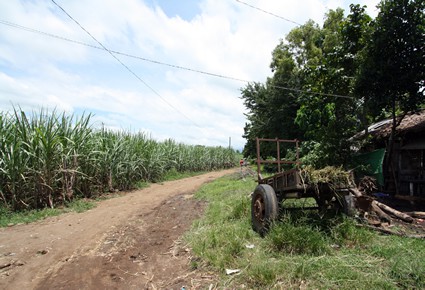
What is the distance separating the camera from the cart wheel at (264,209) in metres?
4.13

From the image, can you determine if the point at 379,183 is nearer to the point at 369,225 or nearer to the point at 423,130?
the point at 423,130

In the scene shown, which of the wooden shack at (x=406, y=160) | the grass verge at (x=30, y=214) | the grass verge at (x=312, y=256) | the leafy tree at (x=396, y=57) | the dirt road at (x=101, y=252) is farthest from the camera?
the wooden shack at (x=406, y=160)

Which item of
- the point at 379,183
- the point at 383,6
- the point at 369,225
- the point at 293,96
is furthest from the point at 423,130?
the point at 293,96

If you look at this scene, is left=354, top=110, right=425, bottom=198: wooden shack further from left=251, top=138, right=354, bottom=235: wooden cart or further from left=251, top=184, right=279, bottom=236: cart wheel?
left=251, top=184, right=279, bottom=236: cart wheel

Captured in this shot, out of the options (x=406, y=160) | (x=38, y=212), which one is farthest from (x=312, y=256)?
(x=406, y=160)

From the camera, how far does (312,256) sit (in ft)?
11.0

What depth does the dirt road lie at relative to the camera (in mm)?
3393

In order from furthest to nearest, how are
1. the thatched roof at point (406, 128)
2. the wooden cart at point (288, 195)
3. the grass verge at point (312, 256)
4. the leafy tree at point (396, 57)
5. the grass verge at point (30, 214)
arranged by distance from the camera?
the thatched roof at point (406, 128) < the leafy tree at point (396, 57) < the grass verge at point (30, 214) < the wooden cart at point (288, 195) < the grass verge at point (312, 256)

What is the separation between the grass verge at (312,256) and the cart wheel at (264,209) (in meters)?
0.14

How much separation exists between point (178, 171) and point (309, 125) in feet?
30.1

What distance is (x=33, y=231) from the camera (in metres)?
5.14

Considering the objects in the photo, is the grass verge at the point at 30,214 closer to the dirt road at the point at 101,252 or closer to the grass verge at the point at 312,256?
the dirt road at the point at 101,252

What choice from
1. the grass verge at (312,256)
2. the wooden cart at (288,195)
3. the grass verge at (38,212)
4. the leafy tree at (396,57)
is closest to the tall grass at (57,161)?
the grass verge at (38,212)

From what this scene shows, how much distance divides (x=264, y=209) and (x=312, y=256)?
112 centimetres
